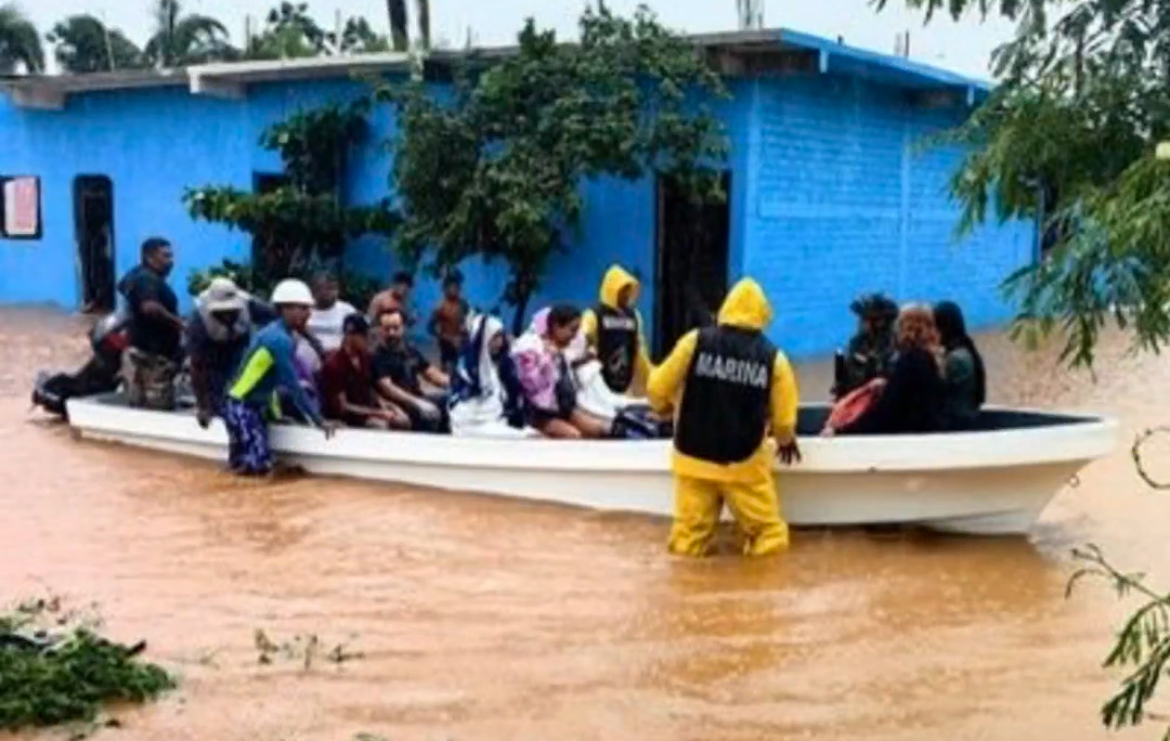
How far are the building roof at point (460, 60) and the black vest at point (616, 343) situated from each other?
470 centimetres

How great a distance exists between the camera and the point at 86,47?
3656cm

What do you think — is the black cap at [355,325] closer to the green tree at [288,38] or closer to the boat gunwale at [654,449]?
the boat gunwale at [654,449]

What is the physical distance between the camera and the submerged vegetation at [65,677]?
5.30 meters

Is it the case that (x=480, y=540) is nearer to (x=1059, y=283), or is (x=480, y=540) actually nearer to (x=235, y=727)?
(x=235, y=727)

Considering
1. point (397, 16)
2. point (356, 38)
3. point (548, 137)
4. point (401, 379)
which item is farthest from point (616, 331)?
point (356, 38)

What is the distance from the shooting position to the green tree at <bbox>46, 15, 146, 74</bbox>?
1432 inches

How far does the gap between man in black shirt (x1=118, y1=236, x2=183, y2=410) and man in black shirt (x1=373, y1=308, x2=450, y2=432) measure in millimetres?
1801

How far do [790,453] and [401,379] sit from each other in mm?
3540

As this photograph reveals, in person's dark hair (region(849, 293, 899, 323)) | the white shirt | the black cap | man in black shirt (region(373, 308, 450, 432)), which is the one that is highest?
person's dark hair (region(849, 293, 899, 323))

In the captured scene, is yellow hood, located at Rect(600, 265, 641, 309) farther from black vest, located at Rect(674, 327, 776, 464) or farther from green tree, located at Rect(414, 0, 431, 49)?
green tree, located at Rect(414, 0, 431, 49)

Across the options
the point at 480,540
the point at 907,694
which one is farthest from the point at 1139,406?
the point at 907,694

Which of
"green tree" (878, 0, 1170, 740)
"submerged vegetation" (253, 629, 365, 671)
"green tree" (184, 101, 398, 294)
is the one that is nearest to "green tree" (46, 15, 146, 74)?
"green tree" (184, 101, 398, 294)

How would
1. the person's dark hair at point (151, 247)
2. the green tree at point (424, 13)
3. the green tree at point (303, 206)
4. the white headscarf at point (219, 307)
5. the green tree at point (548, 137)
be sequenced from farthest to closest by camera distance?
1. the green tree at point (424, 13)
2. the green tree at point (303, 206)
3. the green tree at point (548, 137)
4. the person's dark hair at point (151, 247)
5. the white headscarf at point (219, 307)

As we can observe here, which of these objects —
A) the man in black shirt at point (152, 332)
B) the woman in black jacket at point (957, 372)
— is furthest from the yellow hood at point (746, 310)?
the man in black shirt at point (152, 332)
